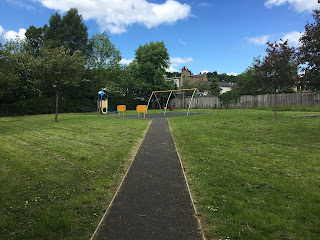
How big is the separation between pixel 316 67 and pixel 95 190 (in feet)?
27.4

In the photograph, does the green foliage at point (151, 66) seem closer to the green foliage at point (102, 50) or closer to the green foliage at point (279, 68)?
the green foliage at point (102, 50)

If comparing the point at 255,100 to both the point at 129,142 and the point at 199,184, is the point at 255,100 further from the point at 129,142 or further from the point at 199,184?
the point at 199,184

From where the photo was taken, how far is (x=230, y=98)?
108ft

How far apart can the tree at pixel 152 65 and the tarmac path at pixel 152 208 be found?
32.9 meters

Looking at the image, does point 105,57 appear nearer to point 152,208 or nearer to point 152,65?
point 152,65

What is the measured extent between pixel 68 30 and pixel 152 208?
3699 cm

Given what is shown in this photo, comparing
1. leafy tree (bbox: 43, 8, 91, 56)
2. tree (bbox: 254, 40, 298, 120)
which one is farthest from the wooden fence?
leafy tree (bbox: 43, 8, 91, 56)

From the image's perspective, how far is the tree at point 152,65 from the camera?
3738cm

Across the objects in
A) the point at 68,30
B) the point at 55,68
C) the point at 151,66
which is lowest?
the point at 55,68

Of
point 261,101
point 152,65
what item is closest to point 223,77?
point 152,65

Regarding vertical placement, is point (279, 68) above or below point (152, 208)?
above

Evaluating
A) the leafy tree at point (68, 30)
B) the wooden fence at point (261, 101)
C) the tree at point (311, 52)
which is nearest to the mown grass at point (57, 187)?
the tree at point (311, 52)

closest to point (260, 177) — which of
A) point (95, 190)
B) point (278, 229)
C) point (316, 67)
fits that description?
point (278, 229)

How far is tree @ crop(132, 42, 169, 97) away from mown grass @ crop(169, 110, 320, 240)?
30.5 metres
